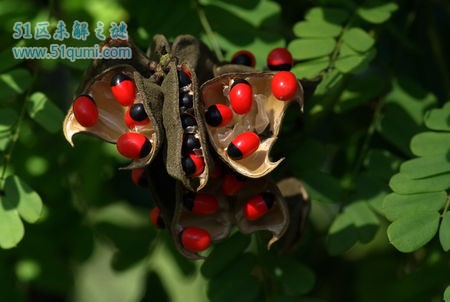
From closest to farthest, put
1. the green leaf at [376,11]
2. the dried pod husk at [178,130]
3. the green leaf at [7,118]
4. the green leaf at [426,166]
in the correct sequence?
the dried pod husk at [178,130] < the green leaf at [426,166] < the green leaf at [7,118] < the green leaf at [376,11]

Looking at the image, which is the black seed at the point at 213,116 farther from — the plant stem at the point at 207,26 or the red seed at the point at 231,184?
the plant stem at the point at 207,26

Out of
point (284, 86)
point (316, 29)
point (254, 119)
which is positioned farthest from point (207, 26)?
point (284, 86)

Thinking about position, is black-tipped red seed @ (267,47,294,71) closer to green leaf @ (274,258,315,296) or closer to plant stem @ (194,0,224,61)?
plant stem @ (194,0,224,61)

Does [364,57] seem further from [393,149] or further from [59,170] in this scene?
[59,170]

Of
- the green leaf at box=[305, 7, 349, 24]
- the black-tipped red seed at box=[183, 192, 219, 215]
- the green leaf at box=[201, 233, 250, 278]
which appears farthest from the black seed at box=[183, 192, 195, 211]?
the green leaf at box=[305, 7, 349, 24]

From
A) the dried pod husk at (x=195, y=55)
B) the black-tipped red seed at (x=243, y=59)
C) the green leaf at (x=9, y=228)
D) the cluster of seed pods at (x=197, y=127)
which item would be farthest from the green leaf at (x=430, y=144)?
the green leaf at (x=9, y=228)
